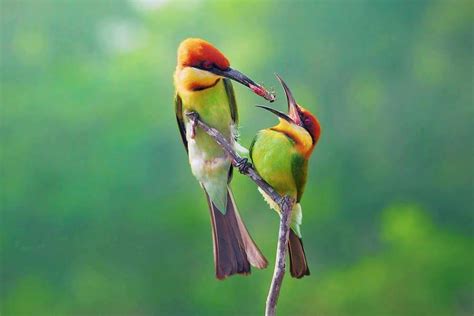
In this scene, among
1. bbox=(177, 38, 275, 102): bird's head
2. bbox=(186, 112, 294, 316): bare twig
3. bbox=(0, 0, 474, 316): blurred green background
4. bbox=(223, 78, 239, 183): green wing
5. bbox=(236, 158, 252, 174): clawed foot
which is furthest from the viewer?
bbox=(0, 0, 474, 316): blurred green background

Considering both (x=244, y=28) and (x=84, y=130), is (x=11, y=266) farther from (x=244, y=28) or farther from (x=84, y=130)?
(x=244, y=28)

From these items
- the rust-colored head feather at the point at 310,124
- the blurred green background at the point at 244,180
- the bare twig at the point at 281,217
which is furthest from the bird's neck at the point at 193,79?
the blurred green background at the point at 244,180

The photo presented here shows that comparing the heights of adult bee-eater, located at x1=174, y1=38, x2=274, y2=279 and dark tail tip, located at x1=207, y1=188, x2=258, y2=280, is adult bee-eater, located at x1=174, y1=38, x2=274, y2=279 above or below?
above

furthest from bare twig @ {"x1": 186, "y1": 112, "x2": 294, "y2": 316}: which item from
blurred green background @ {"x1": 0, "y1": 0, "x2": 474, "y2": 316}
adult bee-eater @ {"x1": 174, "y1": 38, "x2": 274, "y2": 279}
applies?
blurred green background @ {"x1": 0, "y1": 0, "x2": 474, "y2": 316}

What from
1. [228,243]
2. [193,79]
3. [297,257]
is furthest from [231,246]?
[193,79]

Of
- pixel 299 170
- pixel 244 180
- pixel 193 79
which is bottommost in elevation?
pixel 244 180

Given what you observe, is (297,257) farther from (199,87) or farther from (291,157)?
(199,87)

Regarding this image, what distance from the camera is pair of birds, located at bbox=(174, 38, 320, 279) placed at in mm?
1567

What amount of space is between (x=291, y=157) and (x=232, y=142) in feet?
0.79

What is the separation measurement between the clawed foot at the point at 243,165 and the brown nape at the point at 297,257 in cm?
18

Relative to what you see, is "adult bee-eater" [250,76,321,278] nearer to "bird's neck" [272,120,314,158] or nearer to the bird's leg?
"bird's neck" [272,120,314,158]

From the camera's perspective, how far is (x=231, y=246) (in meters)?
1.75

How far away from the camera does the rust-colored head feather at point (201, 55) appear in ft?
5.42

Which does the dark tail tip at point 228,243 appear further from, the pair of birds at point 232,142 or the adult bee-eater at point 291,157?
the adult bee-eater at point 291,157
